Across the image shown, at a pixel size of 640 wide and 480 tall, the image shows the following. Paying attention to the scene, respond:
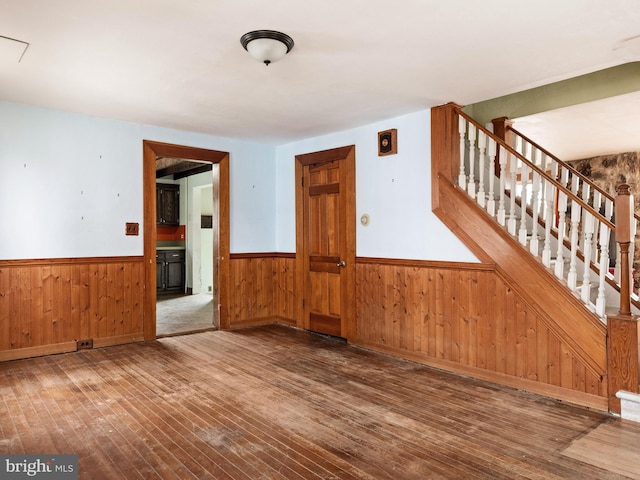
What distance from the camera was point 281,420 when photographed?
2.96 m

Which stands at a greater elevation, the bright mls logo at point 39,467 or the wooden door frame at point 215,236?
the wooden door frame at point 215,236

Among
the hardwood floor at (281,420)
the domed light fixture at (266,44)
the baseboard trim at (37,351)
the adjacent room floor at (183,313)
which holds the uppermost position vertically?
the domed light fixture at (266,44)

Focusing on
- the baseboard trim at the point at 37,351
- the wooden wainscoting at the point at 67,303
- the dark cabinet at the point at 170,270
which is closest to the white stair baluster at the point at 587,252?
the wooden wainscoting at the point at 67,303

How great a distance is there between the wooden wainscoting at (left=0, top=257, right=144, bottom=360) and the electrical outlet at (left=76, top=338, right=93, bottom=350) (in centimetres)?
3

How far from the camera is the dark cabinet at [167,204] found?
947 cm

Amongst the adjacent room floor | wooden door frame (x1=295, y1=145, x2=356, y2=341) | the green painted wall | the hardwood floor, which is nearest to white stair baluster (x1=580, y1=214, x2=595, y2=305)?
the hardwood floor

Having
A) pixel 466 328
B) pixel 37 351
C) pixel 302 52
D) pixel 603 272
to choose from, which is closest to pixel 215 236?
pixel 37 351

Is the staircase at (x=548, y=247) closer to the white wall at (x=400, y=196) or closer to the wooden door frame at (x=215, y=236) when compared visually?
the white wall at (x=400, y=196)

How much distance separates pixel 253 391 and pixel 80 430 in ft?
4.15

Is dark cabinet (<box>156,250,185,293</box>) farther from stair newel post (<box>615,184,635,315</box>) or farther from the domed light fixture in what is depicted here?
stair newel post (<box>615,184,635,315</box>)

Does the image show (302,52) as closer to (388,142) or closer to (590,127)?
(388,142)

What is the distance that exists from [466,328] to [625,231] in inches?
61.2

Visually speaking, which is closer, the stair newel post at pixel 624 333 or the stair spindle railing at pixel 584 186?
the stair newel post at pixel 624 333

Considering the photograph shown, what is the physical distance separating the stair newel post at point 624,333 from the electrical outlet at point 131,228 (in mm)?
4852
